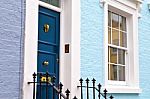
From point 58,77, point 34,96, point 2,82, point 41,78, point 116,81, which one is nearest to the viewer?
point 2,82

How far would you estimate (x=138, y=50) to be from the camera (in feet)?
27.3

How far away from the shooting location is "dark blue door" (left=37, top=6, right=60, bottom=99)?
5.51 metres

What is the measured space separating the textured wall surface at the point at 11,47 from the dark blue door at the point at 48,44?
0.65m

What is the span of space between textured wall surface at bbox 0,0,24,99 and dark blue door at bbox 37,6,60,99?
2.15 ft

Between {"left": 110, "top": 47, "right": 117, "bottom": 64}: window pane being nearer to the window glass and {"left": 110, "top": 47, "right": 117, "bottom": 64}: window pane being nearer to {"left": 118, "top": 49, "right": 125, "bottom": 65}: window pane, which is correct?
the window glass

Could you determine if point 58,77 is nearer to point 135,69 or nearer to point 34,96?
point 34,96

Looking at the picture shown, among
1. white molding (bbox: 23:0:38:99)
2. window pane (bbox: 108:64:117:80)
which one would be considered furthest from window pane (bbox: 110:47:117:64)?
white molding (bbox: 23:0:38:99)

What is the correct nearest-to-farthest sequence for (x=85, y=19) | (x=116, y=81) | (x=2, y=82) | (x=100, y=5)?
(x=2, y=82), (x=85, y=19), (x=100, y=5), (x=116, y=81)

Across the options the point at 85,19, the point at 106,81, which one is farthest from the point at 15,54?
the point at 106,81

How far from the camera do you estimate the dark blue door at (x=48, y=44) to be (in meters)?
5.51

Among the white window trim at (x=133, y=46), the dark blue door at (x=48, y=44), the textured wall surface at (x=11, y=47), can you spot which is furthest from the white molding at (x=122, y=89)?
the textured wall surface at (x=11, y=47)

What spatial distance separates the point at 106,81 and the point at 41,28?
6.89 ft

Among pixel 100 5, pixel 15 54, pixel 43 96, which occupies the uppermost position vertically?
pixel 100 5

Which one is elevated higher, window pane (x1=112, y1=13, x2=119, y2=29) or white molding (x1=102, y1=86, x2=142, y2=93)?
window pane (x1=112, y1=13, x2=119, y2=29)
